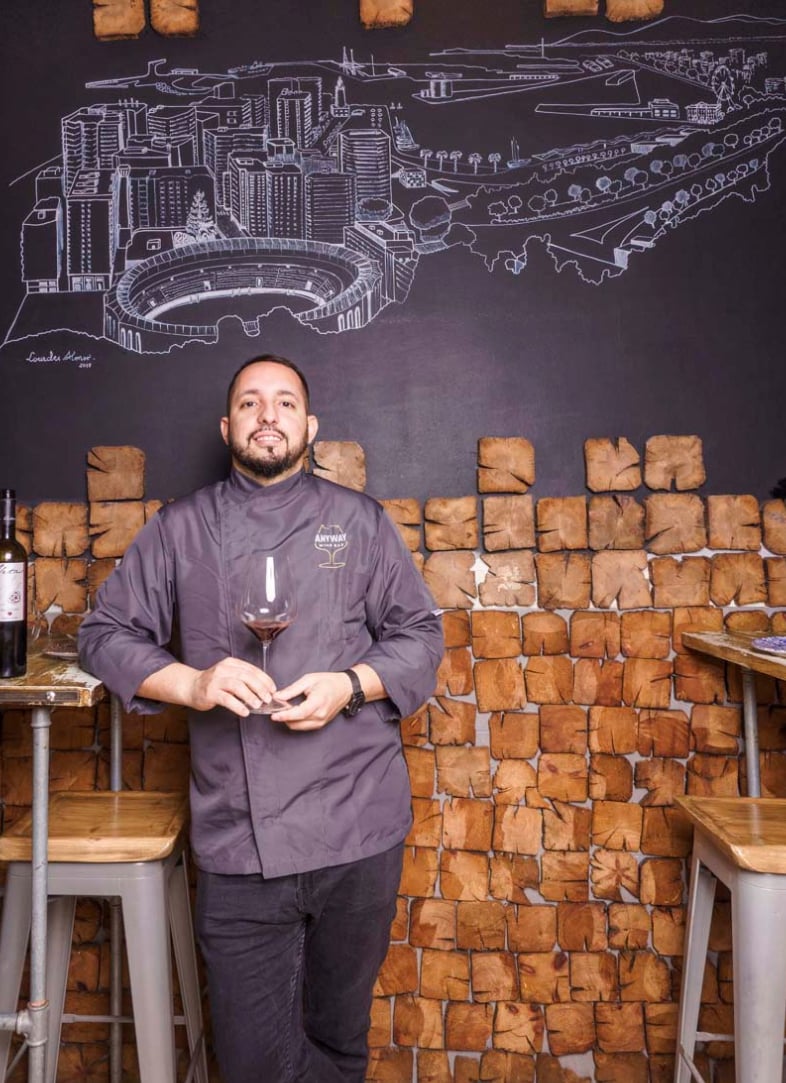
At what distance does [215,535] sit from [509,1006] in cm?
146

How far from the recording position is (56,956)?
1644 millimetres

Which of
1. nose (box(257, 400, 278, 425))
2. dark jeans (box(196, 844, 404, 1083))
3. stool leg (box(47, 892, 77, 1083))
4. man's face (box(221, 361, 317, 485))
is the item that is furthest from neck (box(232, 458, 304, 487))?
stool leg (box(47, 892, 77, 1083))

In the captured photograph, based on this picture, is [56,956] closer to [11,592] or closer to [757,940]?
[11,592]

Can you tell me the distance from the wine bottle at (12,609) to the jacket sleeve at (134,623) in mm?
116

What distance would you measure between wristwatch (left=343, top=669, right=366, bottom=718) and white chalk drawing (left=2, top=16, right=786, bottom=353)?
102 cm

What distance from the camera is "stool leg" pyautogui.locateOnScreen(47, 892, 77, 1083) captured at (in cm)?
163

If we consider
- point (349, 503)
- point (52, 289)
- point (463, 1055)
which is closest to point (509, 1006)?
point (463, 1055)

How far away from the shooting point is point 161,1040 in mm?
1479

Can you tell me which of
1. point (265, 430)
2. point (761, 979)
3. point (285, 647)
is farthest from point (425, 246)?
point (761, 979)

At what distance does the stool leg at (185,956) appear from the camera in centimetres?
166

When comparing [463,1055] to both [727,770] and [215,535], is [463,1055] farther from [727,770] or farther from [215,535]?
[215,535]

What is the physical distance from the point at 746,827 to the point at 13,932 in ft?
4.94

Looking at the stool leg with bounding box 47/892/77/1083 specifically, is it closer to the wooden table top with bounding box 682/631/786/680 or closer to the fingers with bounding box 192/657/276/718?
the fingers with bounding box 192/657/276/718

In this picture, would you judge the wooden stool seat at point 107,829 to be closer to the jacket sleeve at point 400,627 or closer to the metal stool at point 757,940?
the jacket sleeve at point 400,627
